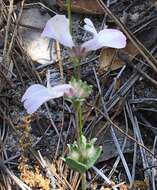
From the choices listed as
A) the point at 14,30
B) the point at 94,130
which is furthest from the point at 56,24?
the point at 14,30

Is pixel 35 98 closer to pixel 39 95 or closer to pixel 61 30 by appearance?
pixel 39 95

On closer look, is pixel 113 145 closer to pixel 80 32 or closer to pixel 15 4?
pixel 80 32

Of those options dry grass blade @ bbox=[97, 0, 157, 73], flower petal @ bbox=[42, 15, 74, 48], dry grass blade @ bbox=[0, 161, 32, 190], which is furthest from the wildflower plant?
dry grass blade @ bbox=[97, 0, 157, 73]

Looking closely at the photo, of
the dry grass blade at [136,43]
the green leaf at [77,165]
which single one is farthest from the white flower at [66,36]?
the dry grass blade at [136,43]

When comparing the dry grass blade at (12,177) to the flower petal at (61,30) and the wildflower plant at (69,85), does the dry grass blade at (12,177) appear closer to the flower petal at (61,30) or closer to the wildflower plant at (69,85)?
the wildflower plant at (69,85)

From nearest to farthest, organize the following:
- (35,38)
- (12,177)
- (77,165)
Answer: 1. (77,165)
2. (12,177)
3. (35,38)

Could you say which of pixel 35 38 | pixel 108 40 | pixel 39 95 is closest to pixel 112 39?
pixel 108 40
